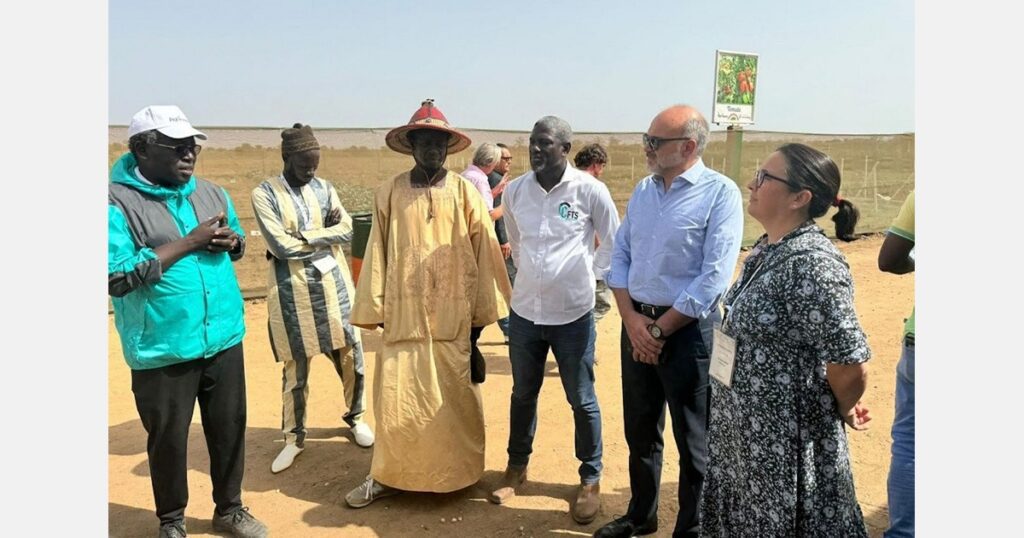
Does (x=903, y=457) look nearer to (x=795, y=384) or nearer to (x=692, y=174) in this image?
(x=795, y=384)

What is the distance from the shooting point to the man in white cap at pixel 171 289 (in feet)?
9.46

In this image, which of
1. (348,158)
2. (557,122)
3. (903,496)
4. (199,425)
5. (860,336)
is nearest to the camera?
(860,336)

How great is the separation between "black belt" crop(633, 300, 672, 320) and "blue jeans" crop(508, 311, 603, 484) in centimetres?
57

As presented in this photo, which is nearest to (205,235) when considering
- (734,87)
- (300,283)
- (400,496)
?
(300,283)

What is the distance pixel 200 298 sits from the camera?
3.05 metres

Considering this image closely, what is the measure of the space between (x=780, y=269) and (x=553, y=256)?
151cm

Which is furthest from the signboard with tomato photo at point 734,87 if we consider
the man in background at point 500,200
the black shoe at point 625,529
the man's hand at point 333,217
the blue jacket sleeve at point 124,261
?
the blue jacket sleeve at point 124,261

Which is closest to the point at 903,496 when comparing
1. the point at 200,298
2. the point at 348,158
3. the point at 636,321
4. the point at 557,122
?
the point at 636,321

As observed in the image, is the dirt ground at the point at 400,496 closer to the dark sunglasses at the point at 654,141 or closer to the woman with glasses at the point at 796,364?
the woman with glasses at the point at 796,364

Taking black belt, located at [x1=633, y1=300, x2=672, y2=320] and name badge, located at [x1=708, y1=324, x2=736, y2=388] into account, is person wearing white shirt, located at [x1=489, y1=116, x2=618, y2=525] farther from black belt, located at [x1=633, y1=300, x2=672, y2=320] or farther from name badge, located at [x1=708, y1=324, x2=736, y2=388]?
name badge, located at [x1=708, y1=324, x2=736, y2=388]

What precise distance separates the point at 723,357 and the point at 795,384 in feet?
0.91

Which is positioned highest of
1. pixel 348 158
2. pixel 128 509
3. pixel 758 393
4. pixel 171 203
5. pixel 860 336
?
pixel 348 158

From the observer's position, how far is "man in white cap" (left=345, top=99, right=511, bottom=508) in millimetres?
3576

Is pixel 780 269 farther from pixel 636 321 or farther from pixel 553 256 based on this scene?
pixel 553 256
